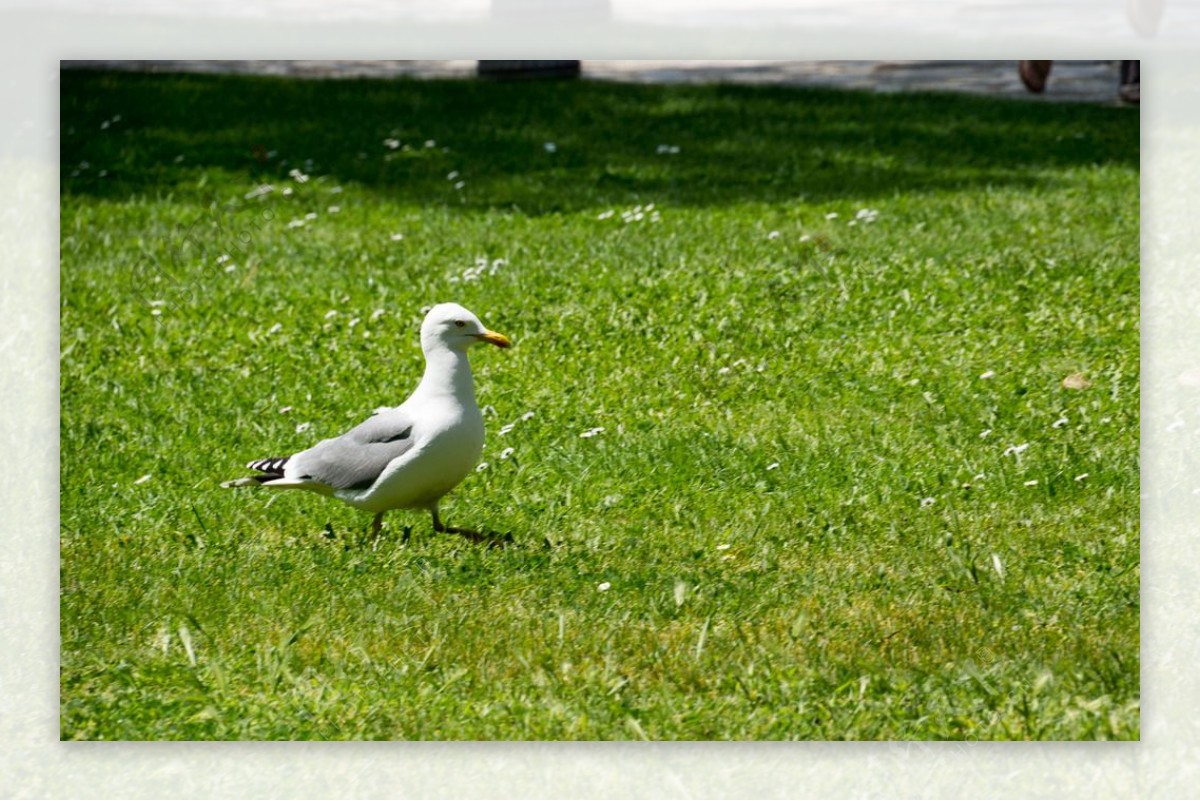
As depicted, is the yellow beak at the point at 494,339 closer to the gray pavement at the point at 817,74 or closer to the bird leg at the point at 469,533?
the bird leg at the point at 469,533

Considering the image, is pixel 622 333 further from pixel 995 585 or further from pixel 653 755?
pixel 653 755

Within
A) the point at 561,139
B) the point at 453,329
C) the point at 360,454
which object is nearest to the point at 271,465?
the point at 360,454

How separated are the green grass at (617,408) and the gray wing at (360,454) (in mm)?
252

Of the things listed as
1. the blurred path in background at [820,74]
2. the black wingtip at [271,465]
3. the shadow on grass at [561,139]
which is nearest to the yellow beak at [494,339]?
the black wingtip at [271,465]

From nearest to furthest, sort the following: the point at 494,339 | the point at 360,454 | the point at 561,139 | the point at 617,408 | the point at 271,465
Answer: the point at 494,339, the point at 360,454, the point at 271,465, the point at 617,408, the point at 561,139

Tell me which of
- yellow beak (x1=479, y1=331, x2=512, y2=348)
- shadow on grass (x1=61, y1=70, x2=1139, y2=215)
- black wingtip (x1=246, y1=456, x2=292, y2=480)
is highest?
shadow on grass (x1=61, y1=70, x2=1139, y2=215)

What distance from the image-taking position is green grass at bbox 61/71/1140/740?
185 inches

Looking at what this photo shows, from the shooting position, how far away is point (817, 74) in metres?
11.0

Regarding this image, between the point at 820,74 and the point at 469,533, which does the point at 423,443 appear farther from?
the point at 820,74

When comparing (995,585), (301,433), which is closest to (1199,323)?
(995,585)

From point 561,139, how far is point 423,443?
550cm

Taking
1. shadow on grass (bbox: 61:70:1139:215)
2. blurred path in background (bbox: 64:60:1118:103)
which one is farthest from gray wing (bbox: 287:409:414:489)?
blurred path in background (bbox: 64:60:1118:103)

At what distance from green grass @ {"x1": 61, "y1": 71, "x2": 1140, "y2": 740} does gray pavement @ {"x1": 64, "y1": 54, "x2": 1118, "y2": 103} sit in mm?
120

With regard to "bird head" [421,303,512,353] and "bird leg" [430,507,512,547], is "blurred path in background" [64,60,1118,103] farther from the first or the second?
"bird head" [421,303,512,353]
